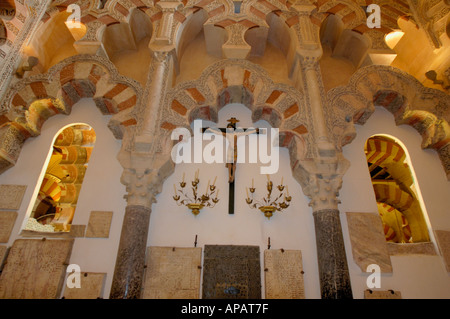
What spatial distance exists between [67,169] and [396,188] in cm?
716

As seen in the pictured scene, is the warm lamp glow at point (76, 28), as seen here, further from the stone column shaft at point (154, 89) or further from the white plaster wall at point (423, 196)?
the white plaster wall at point (423, 196)

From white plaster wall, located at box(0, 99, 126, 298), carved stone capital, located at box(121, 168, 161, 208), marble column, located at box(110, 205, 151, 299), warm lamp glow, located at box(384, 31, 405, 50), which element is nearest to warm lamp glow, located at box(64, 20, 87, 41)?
white plaster wall, located at box(0, 99, 126, 298)

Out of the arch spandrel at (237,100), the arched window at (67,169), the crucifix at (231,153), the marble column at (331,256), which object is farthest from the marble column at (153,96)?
the marble column at (331,256)

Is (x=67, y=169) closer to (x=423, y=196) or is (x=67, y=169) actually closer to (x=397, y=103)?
(x=397, y=103)

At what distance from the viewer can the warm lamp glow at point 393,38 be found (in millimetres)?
5440

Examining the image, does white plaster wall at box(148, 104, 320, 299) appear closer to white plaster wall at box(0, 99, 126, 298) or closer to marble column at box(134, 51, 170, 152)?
white plaster wall at box(0, 99, 126, 298)

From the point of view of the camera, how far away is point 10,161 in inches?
172

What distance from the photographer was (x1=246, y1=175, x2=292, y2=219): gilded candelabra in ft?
13.4

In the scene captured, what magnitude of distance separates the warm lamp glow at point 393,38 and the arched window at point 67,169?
18.9 feet

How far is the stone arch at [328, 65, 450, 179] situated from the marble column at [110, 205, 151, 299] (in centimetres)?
300

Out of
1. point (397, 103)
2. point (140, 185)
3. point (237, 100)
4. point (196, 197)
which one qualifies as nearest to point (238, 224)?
point (196, 197)

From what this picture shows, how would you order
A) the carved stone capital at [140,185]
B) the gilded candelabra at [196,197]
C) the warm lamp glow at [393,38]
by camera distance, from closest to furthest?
1. the carved stone capital at [140,185]
2. the gilded candelabra at [196,197]
3. the warm lamp glow at [393,38]
